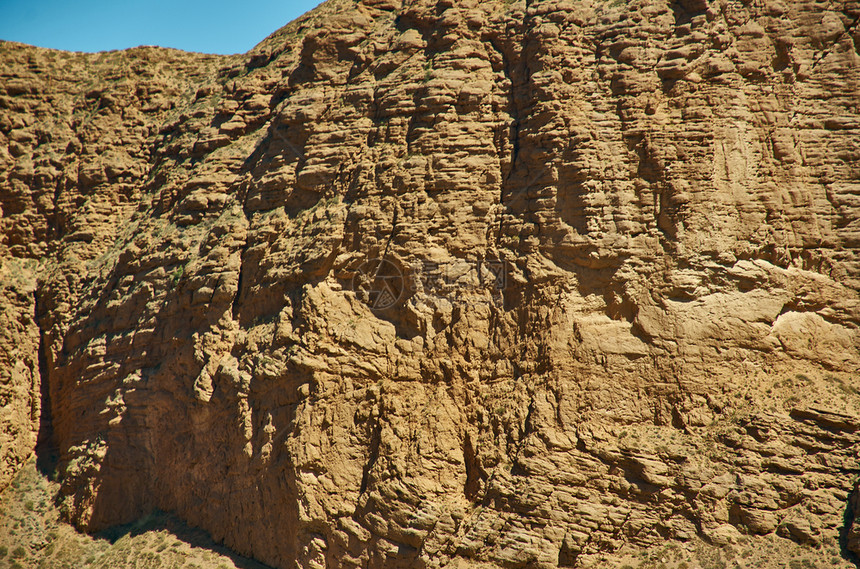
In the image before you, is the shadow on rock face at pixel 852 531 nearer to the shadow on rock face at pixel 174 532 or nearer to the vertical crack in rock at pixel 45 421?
the shadow on rock face at pixel 174 532

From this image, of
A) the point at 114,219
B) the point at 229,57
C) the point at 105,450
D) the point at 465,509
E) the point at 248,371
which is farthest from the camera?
the point at 229,57

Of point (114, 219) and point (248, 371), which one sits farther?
point (114, 219)

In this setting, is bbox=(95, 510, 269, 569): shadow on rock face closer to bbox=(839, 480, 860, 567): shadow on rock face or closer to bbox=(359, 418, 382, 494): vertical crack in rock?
bbox=(359, 418, 382, 494): vertical crack in rock

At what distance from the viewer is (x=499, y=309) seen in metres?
19.8

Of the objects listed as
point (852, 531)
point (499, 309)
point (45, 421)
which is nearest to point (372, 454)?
point (499, 309)

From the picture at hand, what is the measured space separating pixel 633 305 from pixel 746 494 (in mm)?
5591

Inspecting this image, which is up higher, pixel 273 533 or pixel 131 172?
pixel 131 172

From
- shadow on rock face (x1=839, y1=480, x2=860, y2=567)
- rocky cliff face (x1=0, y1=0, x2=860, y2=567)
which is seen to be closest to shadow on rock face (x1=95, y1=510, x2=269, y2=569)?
rocky cliff face (x1=0, y1=0, x2=860, y2=567)

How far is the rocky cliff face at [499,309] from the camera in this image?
17406mm

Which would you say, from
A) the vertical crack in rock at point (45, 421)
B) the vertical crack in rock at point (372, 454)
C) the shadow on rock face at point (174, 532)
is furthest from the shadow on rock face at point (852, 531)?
the vertical crack in rock at point (45, 421)

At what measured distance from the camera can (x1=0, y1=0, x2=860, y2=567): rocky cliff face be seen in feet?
57.1

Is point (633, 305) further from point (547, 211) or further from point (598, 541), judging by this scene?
point (598, 541)

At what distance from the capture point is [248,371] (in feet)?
68.4

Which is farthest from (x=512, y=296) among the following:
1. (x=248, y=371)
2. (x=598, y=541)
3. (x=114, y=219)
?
(x=114, y=219)
